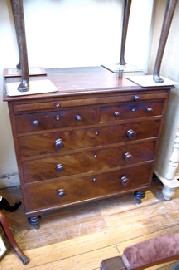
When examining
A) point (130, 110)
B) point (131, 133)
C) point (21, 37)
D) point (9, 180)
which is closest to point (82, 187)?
point (131, 133)

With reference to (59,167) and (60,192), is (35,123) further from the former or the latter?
(60,192)

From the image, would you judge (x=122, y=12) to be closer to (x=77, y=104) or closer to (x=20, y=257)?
(x=77, y=104)

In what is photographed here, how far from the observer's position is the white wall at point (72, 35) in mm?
1382

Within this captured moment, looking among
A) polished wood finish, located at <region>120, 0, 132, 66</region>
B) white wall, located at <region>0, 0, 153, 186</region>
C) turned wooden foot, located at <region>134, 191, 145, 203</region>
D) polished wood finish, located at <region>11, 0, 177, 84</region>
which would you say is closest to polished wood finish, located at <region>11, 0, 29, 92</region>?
polished wood finish, located at <region>11, 0, 177, 84</region>

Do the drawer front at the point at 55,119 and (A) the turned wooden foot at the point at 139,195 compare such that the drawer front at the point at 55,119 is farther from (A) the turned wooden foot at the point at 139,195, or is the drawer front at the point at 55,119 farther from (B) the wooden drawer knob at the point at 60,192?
(A) the turned wooden foot at the point at 139,195

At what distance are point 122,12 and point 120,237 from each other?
148 centimetres

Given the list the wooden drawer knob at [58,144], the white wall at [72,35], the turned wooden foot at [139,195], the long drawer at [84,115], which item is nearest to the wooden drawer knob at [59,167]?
the wooden drawer knob at [58,144]

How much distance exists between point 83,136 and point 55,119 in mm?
194

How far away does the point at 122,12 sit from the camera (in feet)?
5.00

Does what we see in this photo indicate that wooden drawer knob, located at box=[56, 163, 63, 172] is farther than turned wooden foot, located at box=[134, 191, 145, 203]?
No

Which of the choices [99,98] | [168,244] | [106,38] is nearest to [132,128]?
[99,98]

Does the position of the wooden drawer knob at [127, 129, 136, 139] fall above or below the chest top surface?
below

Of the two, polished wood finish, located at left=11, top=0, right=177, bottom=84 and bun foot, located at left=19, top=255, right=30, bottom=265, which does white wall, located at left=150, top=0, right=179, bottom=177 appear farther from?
bun foot, located at left=19, top=255, right=30, bottom=265

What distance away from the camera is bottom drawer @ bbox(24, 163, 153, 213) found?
1345 mm
